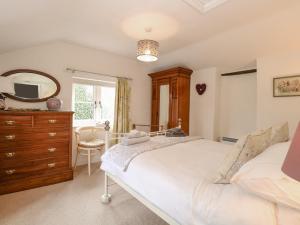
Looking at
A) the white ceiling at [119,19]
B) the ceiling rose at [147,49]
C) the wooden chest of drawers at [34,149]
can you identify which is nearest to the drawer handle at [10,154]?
the wooden chest of drawers at [34,149]

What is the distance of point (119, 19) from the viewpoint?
255 centimetres

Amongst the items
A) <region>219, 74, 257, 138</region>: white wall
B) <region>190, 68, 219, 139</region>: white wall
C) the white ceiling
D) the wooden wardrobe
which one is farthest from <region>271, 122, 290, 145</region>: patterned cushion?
the wooden wardrobe

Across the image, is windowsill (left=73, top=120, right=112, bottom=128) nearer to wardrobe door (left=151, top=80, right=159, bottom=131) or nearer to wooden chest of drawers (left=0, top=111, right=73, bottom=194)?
wooden chest of drawers (left=0, top=111, right=73, bottom=194)

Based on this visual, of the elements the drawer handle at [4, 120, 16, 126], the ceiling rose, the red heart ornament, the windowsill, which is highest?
the ceiling rose

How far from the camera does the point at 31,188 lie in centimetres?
267

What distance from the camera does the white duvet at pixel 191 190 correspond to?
98 cm

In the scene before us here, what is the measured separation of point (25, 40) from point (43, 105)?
111 cm

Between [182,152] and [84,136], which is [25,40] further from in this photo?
[182,152]

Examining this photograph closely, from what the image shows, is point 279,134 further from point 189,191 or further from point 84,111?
point 84,111

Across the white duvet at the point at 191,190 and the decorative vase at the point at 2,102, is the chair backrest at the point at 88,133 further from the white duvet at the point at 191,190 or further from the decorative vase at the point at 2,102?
the white duvet at the point at 191,190

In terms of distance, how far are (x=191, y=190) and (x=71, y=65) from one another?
3.32 meters

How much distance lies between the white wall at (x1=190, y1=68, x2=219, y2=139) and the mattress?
2251mm

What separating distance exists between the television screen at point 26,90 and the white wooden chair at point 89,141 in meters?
0.98

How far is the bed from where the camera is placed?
976 mm
